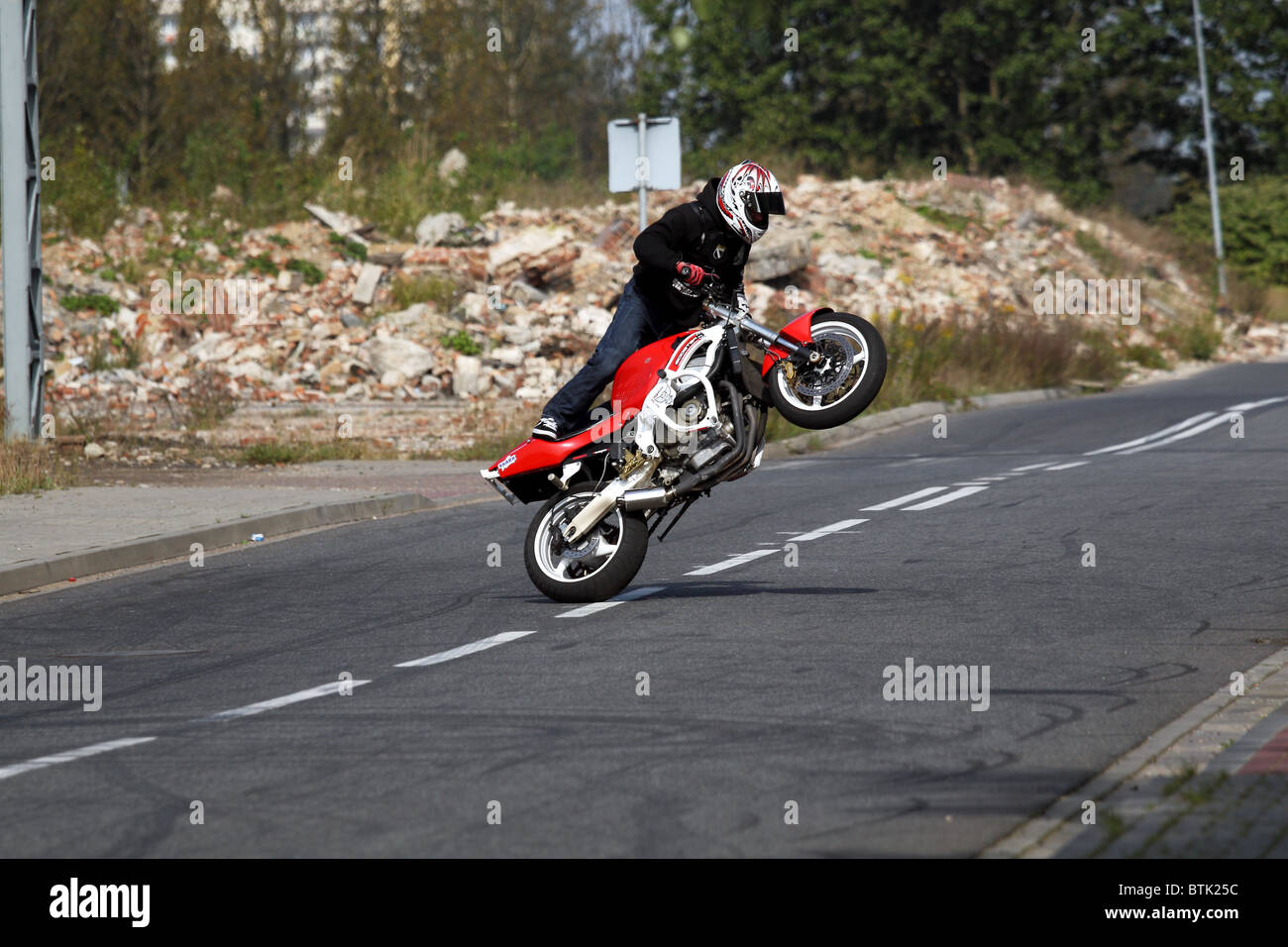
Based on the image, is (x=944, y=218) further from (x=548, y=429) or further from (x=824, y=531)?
(x=548, y=429)

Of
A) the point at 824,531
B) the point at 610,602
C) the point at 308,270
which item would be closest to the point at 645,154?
the point at 824,531

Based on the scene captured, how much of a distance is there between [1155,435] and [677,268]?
12.6m

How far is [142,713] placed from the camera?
287 inches

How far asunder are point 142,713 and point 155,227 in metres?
28.3

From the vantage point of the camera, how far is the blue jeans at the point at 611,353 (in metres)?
9.42

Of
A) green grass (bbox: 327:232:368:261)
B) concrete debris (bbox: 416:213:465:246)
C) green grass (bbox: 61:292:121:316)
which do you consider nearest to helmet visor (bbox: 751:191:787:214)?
green grass (bbox: 61:292:121:316)

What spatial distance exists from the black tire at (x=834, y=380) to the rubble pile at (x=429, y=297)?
11.9 m

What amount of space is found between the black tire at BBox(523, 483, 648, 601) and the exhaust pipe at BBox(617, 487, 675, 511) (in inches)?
4.9

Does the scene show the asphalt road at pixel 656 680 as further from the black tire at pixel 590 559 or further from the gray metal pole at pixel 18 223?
the gray metal pole at pixel 18 223

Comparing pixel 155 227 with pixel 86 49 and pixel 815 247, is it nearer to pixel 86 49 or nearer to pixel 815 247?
pixel 86 49

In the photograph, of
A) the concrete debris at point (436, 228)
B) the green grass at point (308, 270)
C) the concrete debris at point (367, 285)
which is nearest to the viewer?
the concrete debris at point (367, 285)

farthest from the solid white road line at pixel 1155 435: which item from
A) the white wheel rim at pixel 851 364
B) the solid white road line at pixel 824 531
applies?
the white wheel rim at pixel 851 364

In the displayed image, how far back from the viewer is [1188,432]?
808 inches
